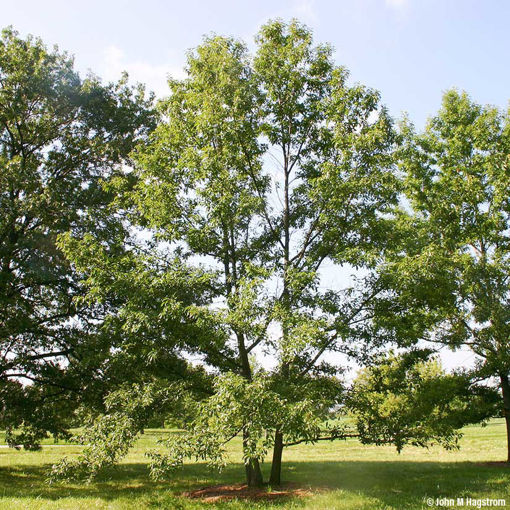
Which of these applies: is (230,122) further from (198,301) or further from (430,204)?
(430,204)

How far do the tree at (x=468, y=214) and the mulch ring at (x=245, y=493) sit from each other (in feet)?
27.0

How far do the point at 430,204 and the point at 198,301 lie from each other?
13.3 metres

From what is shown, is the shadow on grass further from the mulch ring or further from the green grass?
the mulch ring

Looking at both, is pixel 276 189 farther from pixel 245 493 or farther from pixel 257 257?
pixel 245 493

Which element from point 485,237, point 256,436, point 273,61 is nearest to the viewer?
point 256,436

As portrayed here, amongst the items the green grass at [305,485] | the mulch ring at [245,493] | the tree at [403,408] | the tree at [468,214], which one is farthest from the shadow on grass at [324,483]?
the tree at [468,214]

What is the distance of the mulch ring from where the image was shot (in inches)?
438

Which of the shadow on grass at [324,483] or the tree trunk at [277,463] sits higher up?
the tree trunk at [277,463]

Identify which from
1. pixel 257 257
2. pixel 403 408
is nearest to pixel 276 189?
pixel 257 257

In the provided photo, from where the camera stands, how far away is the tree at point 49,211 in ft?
51.0

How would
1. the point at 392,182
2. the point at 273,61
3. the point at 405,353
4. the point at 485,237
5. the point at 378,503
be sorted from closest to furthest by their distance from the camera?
the point at 378,503 < the point at 392,182 < the point at 273,61 < the point at 405,353 < the point at 485,237

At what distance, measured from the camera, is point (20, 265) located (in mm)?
15664

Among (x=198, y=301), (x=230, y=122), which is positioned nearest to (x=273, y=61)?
(x=230, y=122)

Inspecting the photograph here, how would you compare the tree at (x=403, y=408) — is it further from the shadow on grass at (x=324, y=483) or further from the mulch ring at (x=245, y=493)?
the mulch ring at (x=245, y=493)
